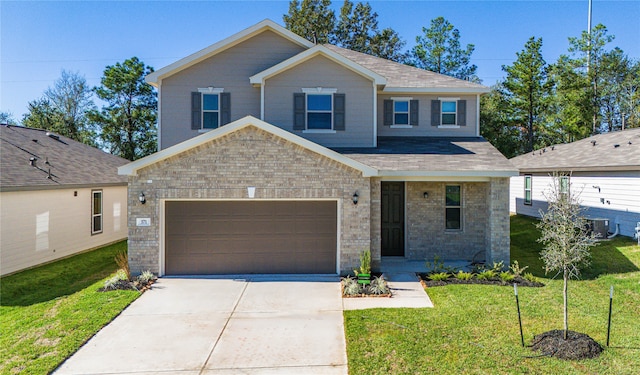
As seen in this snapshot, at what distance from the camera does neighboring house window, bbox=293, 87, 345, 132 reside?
12836mm

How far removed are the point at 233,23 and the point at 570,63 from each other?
2640 centimetres

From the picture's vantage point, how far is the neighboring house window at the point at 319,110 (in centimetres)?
1284

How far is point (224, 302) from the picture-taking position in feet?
27.9

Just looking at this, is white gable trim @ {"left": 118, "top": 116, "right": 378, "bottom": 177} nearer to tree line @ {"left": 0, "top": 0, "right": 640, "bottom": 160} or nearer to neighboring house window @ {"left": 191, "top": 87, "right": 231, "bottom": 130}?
neighboring house window @ {"left": 191, "top": 87, "right": 231, "bottom": 130}

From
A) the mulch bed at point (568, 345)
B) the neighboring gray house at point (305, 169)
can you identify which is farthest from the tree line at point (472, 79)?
the mulch bed at point (568, 345)

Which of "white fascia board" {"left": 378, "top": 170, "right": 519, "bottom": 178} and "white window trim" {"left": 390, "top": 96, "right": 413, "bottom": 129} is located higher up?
"white window trim" {"left": 390, "top": 96, "right": 413, "bottom": 129}

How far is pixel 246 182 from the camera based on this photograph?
33.6 feet

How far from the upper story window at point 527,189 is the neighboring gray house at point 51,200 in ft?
61.9

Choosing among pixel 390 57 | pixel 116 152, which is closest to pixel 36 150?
pixel 116 152

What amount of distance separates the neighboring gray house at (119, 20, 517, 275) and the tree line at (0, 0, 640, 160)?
15.8 m

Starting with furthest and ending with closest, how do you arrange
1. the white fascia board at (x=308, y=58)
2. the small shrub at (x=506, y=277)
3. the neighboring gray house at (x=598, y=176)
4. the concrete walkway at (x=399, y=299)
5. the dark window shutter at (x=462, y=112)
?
1. the dark window shutter at (x=462, y=112)
2. the neighboring gray house at (x=598, y=176)
3. the white fascia board at (x=308, y=58)
4. the small shrub at (x=506, y=277)
5. the concrete walkway at (x=399, y=299)

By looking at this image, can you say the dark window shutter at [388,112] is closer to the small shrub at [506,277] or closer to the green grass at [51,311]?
the small shrub at [506,277]

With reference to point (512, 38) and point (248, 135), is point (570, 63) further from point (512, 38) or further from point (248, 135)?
point (248, 135)

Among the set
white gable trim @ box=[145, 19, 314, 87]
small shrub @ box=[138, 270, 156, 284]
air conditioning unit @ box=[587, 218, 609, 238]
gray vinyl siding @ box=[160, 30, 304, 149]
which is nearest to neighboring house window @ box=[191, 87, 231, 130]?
gray vinyl siding @ box=[160, 30, 304, 149]
